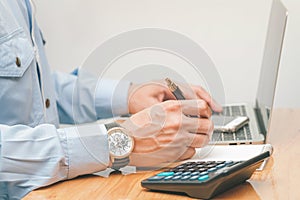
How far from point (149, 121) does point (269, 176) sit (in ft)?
0.69

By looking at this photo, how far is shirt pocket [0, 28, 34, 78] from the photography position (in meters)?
1.06

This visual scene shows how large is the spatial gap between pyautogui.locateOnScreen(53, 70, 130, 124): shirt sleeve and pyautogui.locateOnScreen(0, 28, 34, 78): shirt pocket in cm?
26

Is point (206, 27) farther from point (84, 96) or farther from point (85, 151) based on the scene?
point (85, 151)

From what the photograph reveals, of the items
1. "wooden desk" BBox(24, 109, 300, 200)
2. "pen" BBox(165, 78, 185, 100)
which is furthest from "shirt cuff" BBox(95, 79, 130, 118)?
"wooden desk" BBox(24, 109, 300, 200)

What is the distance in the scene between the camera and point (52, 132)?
2.79 ft

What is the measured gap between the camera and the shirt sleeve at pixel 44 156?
82 centimetres

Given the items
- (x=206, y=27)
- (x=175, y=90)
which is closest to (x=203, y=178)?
(x=175, y=90)

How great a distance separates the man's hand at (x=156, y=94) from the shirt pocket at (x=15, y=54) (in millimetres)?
250

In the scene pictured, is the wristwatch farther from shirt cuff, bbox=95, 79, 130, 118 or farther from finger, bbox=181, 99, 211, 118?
shirt cuff, bbox=95, 79, 130, 118

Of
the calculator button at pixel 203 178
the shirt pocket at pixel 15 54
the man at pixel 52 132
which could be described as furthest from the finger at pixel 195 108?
the shirt pocket at pixel 15 54

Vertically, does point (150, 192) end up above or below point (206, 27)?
below

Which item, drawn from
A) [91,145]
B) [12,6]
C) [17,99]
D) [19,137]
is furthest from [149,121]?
[12,6]

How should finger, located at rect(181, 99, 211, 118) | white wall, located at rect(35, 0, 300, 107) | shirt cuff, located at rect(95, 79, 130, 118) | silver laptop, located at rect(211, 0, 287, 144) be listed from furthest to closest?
white wall, located at rect(35, 0, 300, 107) < shirt cuff, located at rect(95, 79, 130, 118) < silver laptop, located at rect(211, 0, 287, 144) < finger, located at rect(181, 99, 211, 118)

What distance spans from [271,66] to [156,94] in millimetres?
280
